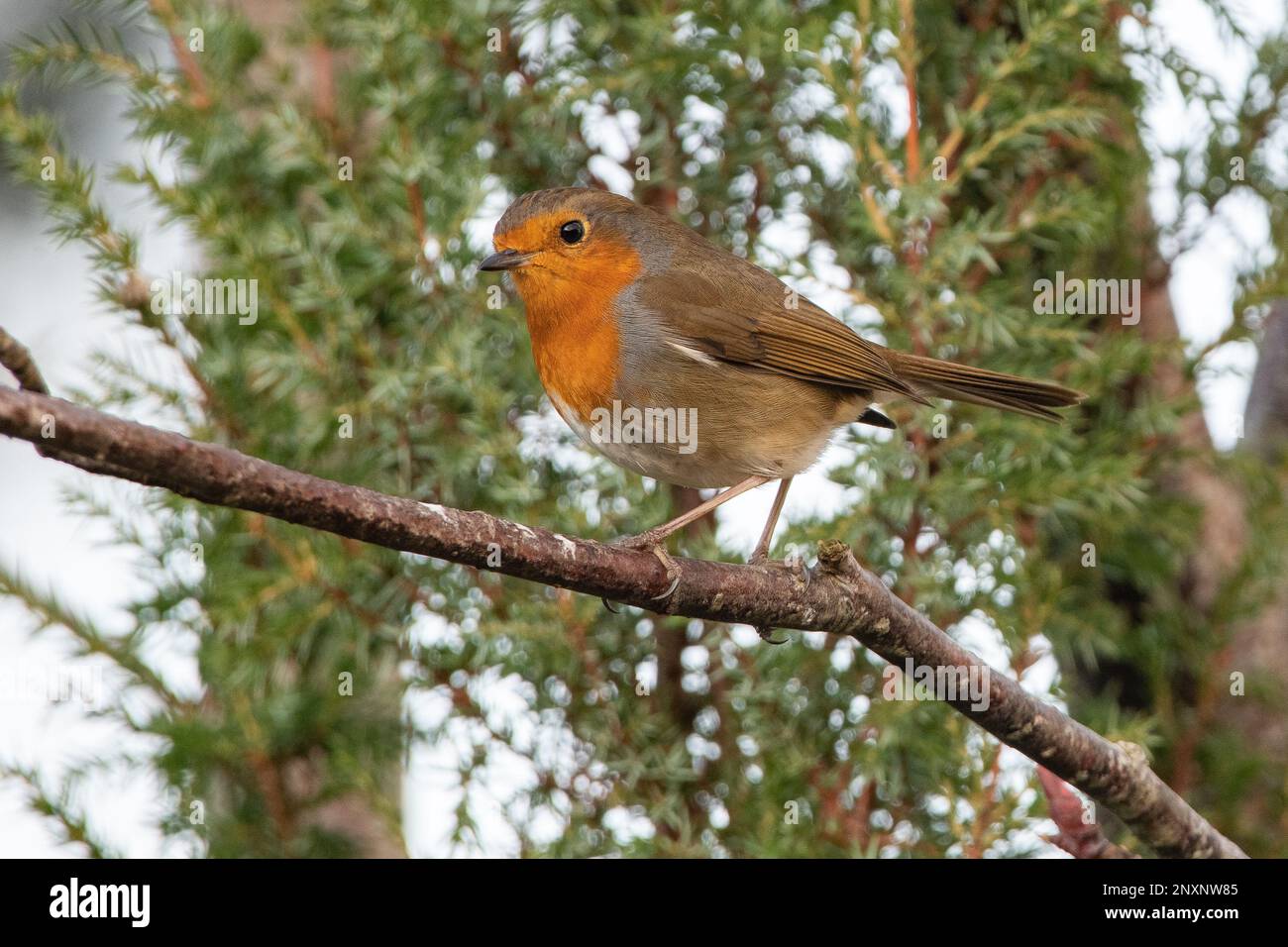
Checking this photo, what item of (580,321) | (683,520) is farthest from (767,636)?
(580,321)

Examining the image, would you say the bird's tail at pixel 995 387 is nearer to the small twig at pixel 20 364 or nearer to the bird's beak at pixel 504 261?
the bird's beak at pixel 504 261

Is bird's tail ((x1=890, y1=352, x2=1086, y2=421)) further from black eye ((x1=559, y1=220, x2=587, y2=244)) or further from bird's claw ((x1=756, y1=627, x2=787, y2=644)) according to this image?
black eye ((x1=559, y1=220, x2=587, y2=244))

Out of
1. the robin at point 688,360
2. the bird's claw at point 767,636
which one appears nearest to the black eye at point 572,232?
the robin at point 688,360

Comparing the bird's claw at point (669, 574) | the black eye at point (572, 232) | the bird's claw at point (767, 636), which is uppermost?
the black eye at point (572, 232)

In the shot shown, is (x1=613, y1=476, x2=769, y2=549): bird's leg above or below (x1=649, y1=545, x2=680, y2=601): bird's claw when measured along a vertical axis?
above

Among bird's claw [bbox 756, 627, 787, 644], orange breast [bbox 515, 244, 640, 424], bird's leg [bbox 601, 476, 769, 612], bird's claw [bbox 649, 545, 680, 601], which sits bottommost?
bird's claw [bbox 756, 627, 787, 644]

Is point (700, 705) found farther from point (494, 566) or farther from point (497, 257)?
point (494, 566)

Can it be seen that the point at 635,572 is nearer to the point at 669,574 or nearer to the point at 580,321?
the point at 669,574

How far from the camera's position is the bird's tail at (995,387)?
2.65 m

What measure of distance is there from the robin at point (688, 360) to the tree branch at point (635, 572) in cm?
50

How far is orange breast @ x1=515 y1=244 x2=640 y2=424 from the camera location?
2703 millimetres

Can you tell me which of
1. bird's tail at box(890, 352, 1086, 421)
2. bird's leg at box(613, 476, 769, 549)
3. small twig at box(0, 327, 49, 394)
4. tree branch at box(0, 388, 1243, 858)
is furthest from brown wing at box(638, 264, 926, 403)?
small twig at box(0, 327, 49, 394)

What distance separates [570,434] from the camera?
9.67ft

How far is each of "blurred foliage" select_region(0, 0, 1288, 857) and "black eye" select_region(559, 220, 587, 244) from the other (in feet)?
0.55
